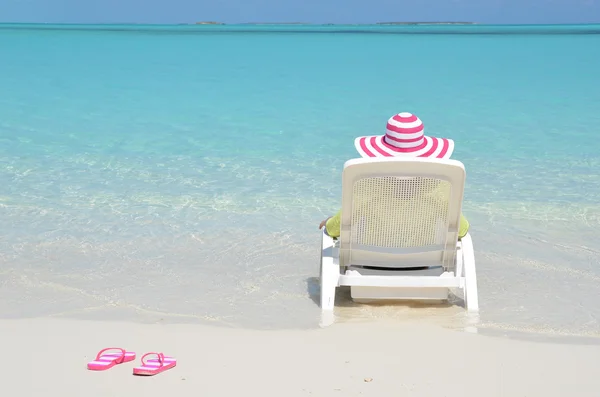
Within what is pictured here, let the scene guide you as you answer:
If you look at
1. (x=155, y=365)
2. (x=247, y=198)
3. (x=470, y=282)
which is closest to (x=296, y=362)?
(x=155, y=365)

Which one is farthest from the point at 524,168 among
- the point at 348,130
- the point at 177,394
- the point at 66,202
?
the point at 177,394

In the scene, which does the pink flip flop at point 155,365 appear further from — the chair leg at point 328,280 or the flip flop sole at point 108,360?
the chair leg at point 328,280

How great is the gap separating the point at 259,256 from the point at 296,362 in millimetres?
2201

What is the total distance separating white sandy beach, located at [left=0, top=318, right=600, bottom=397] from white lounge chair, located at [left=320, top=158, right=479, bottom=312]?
24 cm

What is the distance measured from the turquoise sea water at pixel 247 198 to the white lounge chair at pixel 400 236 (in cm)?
20

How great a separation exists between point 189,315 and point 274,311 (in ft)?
1.54

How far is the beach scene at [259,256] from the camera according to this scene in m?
3.92

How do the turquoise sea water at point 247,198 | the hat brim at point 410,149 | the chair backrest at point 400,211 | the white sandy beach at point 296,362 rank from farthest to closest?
the turquoise sea water at point 247,198 → the hat brim at point 410,149 → the chair backrest at point 400,211 → the white sandy beach at point 296,362

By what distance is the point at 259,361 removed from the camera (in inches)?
159

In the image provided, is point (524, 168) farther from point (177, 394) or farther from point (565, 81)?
point (565, 81)

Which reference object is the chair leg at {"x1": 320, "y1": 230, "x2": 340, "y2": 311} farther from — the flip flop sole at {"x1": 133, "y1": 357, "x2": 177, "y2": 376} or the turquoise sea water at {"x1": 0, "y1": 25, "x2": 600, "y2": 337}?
the flip flop sole at {"x1": 133, "y1": 357, "x2": 177, "y2": 376}

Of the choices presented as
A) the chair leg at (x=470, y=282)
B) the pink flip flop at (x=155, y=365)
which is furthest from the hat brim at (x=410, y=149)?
the pink flip flop at (x=155, y=365)

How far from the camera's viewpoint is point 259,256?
6.19 m

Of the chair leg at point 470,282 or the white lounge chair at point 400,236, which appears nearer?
the white lounge chair at point 400,236
